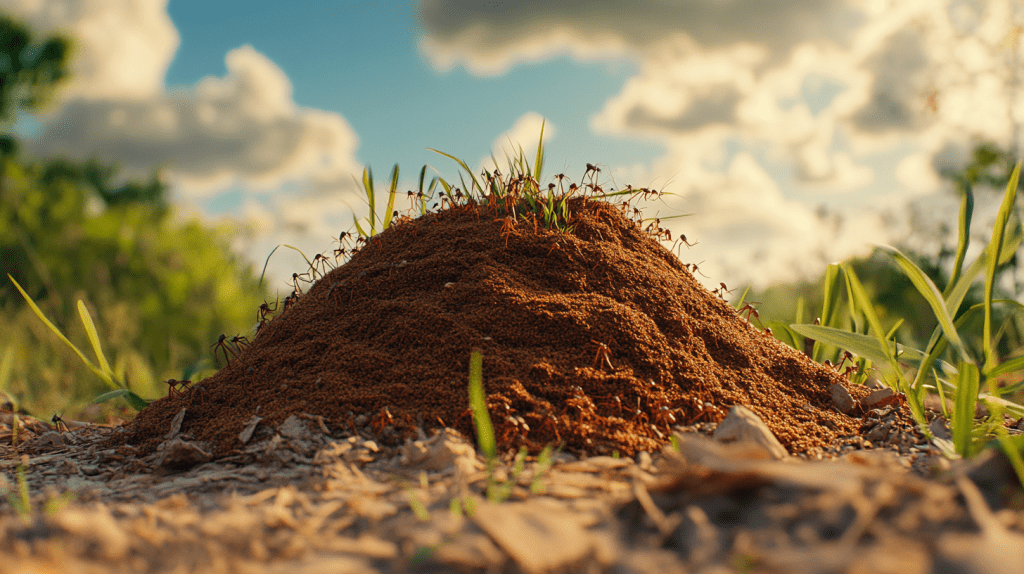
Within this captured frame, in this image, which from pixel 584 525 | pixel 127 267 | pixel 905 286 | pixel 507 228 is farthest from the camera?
pixel 127 267

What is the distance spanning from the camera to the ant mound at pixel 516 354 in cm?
237

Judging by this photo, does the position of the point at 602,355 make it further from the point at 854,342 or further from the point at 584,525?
the point at 854,342

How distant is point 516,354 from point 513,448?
0.47 meters

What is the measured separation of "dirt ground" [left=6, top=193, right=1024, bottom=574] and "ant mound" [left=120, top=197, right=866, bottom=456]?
11 mm

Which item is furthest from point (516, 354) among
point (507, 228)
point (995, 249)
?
point (995, 249)

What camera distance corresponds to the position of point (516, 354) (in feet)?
8.39

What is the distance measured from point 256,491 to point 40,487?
1.06 meters

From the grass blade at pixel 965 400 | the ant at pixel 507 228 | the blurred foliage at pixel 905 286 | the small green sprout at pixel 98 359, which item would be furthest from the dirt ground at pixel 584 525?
the blurred foliage at pixel 905 286

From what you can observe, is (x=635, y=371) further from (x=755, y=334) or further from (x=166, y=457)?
(x=166, y=457)

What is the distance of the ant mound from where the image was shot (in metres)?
2.37

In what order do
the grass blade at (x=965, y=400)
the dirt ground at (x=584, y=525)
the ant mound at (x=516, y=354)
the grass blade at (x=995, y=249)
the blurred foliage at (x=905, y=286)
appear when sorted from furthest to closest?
the blurred foliage at (x=905, y=286), the grass blade at (x=995, y=249), the ant mound at (x=516, y=354), the grass blade at (x=965, y=400), the dirt ground at (x=584, y=525)

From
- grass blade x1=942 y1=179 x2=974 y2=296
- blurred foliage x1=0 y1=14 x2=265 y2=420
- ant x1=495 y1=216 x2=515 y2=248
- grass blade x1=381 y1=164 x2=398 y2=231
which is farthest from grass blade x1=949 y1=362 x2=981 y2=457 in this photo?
blurred foliage x1=0 y1=14 x2=265 y2=420

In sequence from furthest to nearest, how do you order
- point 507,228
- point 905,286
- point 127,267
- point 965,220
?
point 127,267 → point 905,286 → point 507,228 → point 965,220

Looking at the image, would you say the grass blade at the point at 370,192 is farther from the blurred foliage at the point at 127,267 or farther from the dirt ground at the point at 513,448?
the blurred foliage at the point at 127,267
